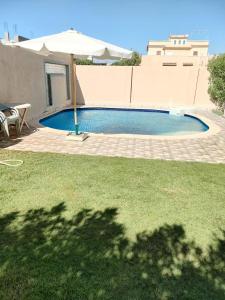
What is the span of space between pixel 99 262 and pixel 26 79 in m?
10.6

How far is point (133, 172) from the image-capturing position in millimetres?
5945

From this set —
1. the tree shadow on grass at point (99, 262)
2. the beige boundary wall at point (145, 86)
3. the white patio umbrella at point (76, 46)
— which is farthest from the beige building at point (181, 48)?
the tree shadow on grass at point (99, 262)

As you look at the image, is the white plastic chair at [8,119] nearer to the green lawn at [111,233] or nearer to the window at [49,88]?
the green lawn at [111,233]

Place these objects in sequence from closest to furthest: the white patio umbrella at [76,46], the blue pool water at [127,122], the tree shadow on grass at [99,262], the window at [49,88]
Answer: the tree shadow on grass at [99,262], the white patio umbrella at [76,46], the blue pool water at [127,122], the window at [49,88]

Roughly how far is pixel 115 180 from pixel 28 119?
8006 mm

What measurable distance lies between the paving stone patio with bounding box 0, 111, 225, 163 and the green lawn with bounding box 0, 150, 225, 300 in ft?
3.91

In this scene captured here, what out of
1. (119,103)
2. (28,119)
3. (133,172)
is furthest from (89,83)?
(133,172)

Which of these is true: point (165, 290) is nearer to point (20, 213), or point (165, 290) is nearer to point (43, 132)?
point (20, 213)

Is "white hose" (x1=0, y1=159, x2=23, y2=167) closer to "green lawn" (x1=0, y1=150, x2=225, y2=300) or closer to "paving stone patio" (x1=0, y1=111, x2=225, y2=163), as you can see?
"green lawn" (x1=0, y1=150, x2=225, y2=300)

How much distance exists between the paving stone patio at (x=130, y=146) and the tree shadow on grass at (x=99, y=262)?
3538mm

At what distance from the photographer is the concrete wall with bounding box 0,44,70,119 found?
980 centimetres

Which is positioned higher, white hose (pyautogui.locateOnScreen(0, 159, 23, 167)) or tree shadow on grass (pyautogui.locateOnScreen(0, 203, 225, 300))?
white hose (pyautogui.locateOnScreen(0, 159, 23, 167))

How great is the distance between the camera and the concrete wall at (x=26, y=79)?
9797 mm

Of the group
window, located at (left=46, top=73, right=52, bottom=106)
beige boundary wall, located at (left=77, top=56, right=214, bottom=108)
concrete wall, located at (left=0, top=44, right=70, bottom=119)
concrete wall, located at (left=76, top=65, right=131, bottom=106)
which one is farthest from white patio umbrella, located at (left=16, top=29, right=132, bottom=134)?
concrete wall, located at (left=76, top=65, right=131, bottom=106)
